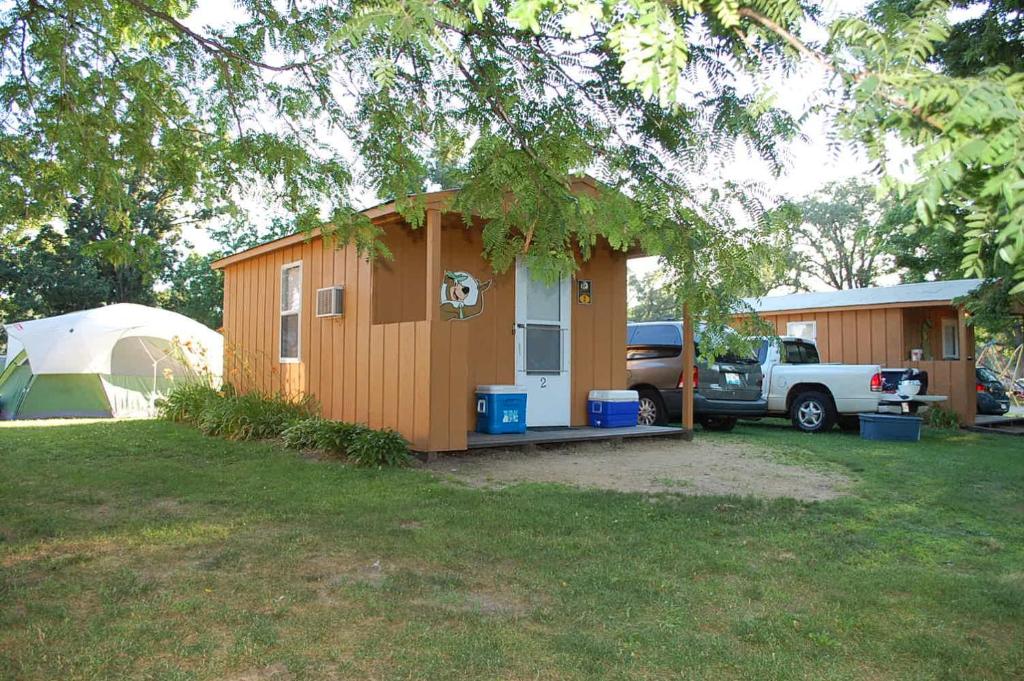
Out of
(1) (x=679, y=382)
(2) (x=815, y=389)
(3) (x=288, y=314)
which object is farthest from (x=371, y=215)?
(2) (x=815, y=389)

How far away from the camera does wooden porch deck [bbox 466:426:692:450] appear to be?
7840mm

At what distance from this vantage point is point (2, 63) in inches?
229

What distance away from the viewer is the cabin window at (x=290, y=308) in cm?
1031

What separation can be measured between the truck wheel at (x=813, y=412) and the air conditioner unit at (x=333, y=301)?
7642mm

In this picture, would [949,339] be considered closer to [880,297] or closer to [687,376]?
[880,297]

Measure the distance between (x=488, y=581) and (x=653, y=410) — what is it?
8.08m

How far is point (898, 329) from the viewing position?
1436 cm

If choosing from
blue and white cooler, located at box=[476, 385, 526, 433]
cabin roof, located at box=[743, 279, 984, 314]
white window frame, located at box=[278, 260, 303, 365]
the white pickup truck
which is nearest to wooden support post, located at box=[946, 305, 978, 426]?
cabin roof, located at box=[743, 279, 984, 314]

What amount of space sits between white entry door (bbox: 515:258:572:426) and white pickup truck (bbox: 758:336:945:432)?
3432 millimetres

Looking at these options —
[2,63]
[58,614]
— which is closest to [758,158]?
[58,614]

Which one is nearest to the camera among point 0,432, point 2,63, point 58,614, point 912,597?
point 58,614

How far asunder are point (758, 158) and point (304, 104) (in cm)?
347

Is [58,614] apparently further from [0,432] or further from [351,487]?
[0,432]

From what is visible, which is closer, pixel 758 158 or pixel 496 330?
pixel 758 158
